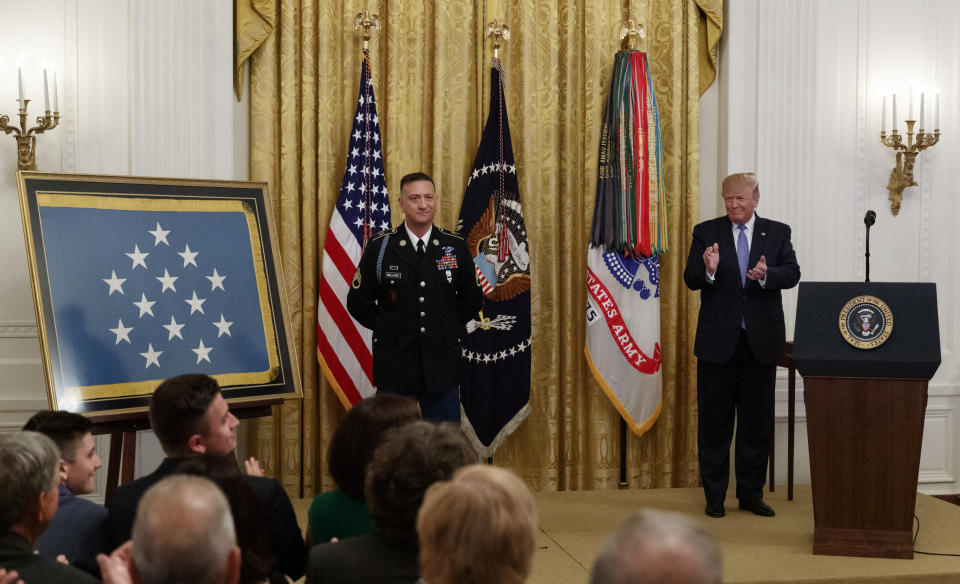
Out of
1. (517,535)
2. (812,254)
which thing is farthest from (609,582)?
(812,254)

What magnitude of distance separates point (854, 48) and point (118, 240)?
4030 millimetres

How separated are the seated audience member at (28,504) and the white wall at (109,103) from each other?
8.82 ft

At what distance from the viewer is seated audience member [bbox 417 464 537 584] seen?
4.72 feet

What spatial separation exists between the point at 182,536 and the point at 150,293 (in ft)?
8.57

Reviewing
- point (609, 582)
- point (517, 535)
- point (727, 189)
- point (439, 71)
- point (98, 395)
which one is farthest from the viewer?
point (439, 71)

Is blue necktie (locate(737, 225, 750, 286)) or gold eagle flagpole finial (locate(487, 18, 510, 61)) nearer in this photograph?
blue necktie (locate(737, 225, 750, 286))

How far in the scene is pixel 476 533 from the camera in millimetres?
1437

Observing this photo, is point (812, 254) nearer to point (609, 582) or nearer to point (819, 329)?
point (819, 329)

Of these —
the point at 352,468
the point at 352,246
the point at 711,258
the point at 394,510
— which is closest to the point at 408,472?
the point at 394,510

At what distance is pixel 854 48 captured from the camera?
5.40m

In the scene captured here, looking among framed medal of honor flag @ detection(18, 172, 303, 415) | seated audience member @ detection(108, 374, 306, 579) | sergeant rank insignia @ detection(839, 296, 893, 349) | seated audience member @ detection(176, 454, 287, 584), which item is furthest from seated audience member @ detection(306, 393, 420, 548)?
sergeant rank insignia @ detection(839, 296, 893, 349)

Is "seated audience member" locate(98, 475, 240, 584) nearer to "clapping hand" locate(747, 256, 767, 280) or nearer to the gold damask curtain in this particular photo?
"clapping hand" locate(747, 256, 767, 280)

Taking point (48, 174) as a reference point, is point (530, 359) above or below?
below

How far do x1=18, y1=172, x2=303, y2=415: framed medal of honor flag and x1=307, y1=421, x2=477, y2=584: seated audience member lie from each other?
2.12 meters
